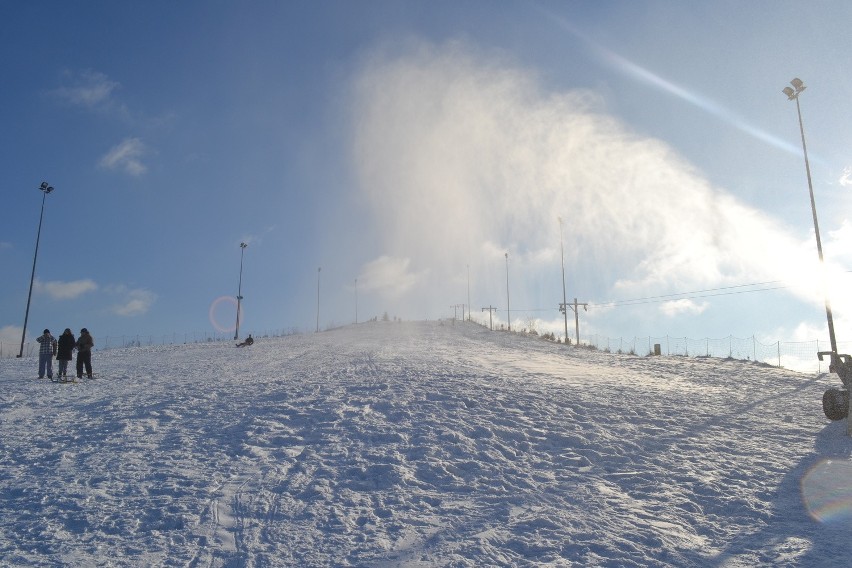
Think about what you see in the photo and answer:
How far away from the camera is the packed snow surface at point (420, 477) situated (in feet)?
22.2

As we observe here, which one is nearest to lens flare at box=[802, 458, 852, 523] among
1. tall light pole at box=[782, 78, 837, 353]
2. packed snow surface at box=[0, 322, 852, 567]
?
packed snow surface at box=[0, 322, 852, 567]

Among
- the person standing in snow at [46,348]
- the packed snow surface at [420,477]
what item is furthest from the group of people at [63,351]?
the packed snow surface at [420,477]

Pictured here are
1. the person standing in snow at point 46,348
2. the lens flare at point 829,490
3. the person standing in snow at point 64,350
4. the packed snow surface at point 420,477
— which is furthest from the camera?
the person standing in snow at point 46,348

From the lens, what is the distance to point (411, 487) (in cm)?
869

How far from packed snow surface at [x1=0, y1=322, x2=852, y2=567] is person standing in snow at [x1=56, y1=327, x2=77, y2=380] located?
10.3 feet

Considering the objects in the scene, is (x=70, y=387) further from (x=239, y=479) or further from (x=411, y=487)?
(x=411, y=487)

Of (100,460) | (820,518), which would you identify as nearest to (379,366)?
(100,460)

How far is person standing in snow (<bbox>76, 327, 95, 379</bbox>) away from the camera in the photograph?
20600 millimetres

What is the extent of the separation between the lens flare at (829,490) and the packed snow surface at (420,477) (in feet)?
0.14

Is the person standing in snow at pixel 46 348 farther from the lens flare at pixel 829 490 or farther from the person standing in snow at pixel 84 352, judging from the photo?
the lens flare at pixel 829 490

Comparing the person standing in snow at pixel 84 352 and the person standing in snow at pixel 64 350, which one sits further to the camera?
the person standing in snow at pixel 84 352

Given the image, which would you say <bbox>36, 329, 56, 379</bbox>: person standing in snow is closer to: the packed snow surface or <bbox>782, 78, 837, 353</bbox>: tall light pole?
the packed snow surface

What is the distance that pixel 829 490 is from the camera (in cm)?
877

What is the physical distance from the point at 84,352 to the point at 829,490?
2321 centimetres
